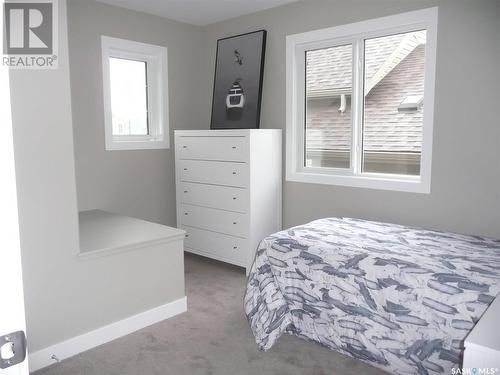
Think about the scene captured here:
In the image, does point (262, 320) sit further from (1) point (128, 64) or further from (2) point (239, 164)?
(1) point (128, 64)

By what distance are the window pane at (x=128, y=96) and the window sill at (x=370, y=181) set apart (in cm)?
165

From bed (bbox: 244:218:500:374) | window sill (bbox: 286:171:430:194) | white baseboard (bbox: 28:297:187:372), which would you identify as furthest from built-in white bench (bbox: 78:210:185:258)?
window sill (bbox: 286:171:430:194)

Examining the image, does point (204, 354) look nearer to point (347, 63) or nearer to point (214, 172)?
point (214, 172)

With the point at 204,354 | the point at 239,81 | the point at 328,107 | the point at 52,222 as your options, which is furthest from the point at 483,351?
the point at 239,81

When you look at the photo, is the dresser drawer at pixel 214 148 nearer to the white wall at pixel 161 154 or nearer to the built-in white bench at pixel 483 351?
the white wall at pixel 161 154

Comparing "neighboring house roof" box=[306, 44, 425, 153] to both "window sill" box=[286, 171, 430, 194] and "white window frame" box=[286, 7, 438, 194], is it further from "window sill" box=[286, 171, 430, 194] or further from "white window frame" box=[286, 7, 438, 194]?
"window sill" box=[286, 171, 430, 194]

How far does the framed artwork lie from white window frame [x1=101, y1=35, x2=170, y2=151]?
1.73 ft

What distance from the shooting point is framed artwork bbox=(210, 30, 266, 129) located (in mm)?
3996

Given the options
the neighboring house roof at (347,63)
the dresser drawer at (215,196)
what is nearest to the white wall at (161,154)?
the neighboring house roof at (347,63)

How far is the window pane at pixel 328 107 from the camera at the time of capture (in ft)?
11.8

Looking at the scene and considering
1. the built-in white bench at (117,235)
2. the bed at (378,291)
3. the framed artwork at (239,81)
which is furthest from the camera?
the framed artwork at (239,81)

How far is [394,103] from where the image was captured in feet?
10.9

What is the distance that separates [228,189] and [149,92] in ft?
4.79

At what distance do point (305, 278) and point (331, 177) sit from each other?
138cm
